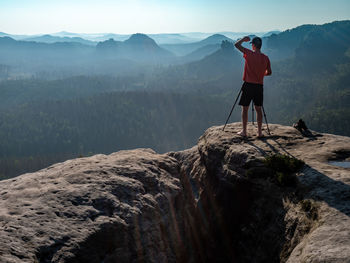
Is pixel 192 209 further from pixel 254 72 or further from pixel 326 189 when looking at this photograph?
pixel 254 72

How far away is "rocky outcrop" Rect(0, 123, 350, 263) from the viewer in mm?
7609

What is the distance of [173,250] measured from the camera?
11.3m

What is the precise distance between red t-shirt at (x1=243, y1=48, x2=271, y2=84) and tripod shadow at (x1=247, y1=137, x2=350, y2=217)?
4799mm

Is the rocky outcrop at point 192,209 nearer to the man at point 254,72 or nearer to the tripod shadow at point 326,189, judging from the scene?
the tripod shadow at point 326,189

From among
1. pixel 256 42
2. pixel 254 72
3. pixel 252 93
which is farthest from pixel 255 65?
pixel 252 93

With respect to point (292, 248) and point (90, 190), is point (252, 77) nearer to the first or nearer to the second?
point (292, 248)

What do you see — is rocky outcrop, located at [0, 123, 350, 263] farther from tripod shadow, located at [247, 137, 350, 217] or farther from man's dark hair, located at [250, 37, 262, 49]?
man's dark hair, located at [250, 37, 262, 49]

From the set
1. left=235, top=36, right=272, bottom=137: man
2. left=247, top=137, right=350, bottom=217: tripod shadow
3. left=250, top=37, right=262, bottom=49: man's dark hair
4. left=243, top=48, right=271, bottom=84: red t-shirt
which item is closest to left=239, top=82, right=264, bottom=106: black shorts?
left=235, top=36, right=272, bottom=137: man

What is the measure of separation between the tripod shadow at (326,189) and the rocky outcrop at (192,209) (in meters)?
0.03

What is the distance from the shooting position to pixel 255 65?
41.5 ft

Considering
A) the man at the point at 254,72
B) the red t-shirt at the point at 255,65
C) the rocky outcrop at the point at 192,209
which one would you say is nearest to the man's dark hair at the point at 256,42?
the man at the point at 254,72

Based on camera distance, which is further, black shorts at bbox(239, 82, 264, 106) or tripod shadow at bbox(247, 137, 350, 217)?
black shorts at bbox(239, 82, 264, 106)

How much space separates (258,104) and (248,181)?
402 centimetres

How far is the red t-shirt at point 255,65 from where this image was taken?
12.5 m
